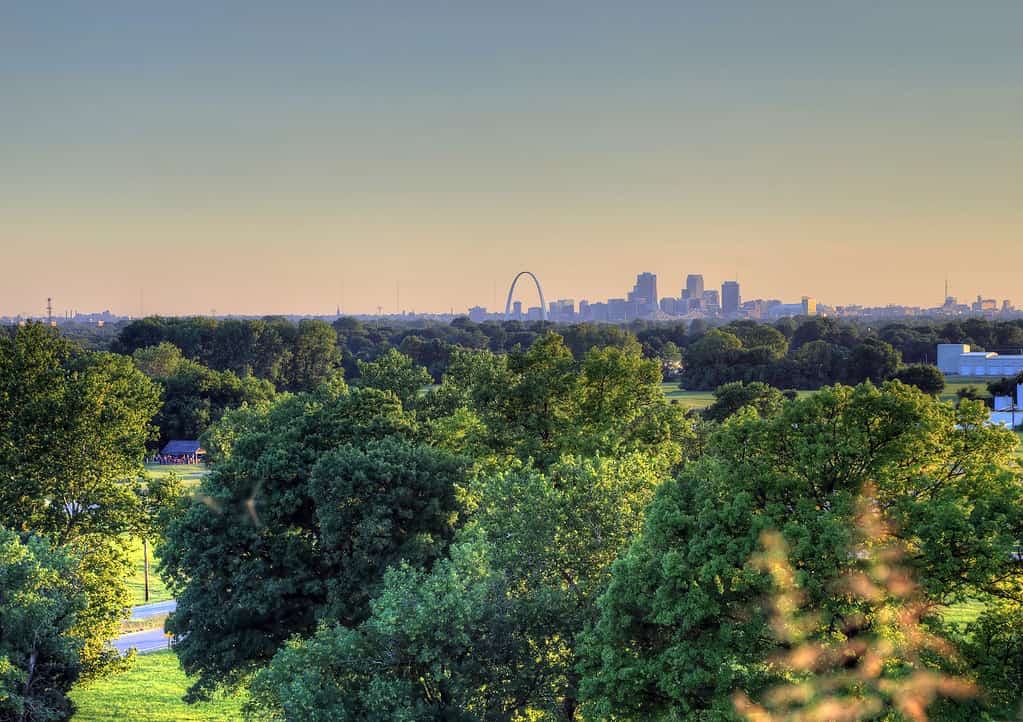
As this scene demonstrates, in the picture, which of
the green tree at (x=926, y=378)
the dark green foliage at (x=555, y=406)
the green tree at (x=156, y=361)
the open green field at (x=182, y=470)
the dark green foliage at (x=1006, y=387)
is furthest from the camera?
the green tree at (x=156, y=361)

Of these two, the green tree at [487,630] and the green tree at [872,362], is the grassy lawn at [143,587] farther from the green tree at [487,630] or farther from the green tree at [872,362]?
the green tree at [872,362]

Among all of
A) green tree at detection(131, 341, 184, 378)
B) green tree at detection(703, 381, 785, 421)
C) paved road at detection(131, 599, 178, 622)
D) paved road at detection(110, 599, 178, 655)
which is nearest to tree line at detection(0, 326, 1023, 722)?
paved road at detection(110, 599, 178, 655)

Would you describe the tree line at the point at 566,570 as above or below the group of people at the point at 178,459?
above

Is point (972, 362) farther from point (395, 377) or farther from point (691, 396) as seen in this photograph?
point (395, 377)

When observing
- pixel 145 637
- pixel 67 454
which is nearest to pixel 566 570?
pixel 67 454

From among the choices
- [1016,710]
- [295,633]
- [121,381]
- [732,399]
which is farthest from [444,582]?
[732,399]

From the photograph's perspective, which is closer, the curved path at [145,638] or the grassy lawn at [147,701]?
the grassy lawn at [147,701]

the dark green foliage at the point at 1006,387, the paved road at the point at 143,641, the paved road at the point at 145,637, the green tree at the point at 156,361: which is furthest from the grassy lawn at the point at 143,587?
the dark green foliage at the point at 1006,387

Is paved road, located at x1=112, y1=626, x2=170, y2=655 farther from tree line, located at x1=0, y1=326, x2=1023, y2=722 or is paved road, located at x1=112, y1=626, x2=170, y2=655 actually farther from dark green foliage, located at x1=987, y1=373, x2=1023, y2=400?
dark green foliage, located at x1=987, y1=373, x2=1023, y2=400
